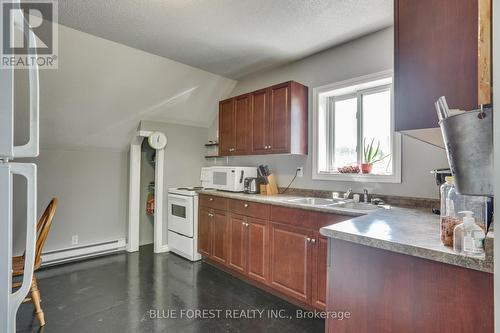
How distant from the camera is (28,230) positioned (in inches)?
27.2

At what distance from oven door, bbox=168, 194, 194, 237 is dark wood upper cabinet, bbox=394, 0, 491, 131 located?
2751 mm

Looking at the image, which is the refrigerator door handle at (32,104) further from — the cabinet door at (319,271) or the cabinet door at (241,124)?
the cabinet door at (241,124)

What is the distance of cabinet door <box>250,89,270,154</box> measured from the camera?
296 cm

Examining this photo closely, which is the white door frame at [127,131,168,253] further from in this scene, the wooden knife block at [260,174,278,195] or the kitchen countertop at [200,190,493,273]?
the kitchen countertop at [200,190,493,273]

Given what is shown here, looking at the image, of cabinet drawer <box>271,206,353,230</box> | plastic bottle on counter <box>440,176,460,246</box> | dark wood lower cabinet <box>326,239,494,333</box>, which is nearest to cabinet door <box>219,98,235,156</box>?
cabinet drawer <box>271,206,353,230</box>

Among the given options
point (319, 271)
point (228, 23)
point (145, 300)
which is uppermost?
point (228, 23)

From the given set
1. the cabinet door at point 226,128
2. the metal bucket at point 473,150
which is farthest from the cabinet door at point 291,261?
the metal bucket at point 473,150

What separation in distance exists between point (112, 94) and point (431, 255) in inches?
131

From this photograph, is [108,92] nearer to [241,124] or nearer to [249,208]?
[241,124]

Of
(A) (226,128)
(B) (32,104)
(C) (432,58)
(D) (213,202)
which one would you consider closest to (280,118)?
(A) (226,128)

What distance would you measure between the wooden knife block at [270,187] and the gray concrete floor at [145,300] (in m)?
1.05

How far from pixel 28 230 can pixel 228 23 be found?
7.13 feet

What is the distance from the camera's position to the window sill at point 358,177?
2.29 meters

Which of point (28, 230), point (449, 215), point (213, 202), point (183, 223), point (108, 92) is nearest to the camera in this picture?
point (28, 230)
